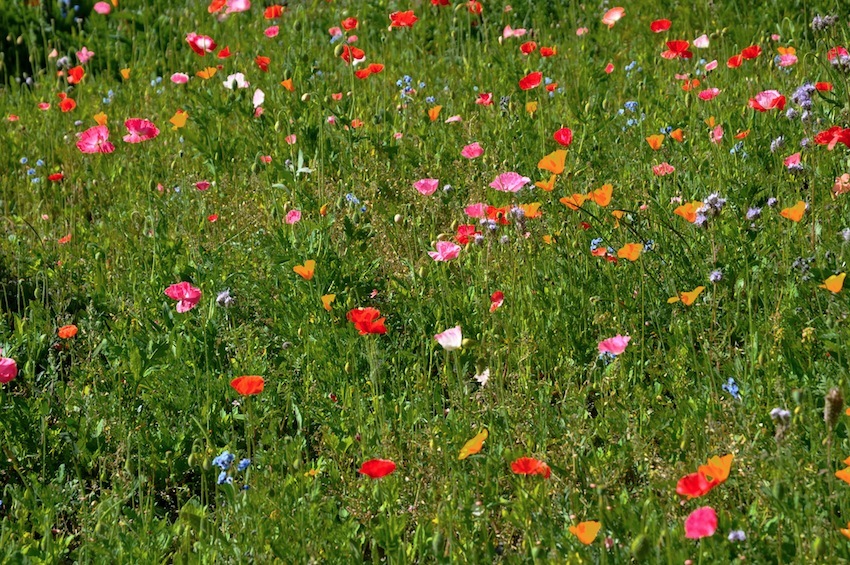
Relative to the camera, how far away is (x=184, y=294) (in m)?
2.64

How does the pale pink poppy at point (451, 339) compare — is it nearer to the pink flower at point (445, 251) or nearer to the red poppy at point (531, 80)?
the pink flower at point (445, 251)

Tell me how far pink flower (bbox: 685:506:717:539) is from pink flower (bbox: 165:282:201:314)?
143 cm

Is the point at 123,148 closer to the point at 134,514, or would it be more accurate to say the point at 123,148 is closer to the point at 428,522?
the point at 134,514

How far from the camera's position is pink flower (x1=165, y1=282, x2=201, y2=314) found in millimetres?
2621

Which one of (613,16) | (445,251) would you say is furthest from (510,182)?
(613,16)

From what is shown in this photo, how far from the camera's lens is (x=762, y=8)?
475 centimetres

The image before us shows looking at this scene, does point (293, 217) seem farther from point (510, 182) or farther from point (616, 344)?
point (616, 344)

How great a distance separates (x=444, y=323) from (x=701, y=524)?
120 centimetres

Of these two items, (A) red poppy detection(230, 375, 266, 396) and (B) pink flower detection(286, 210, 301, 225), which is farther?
(B) pink flower detection(286, 210, 301, 225)

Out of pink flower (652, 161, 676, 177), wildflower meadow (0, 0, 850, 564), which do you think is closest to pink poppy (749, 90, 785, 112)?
wildflower meadow (0, 0, 850, 564)

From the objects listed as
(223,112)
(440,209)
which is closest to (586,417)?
(440,209)

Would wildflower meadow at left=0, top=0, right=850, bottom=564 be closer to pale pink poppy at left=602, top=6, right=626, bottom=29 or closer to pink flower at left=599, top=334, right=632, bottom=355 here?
pink flower at left=599, top=334, right=632, bottom=355

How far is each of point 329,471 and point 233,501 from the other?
0.28 m

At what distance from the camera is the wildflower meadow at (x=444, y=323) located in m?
2.08
